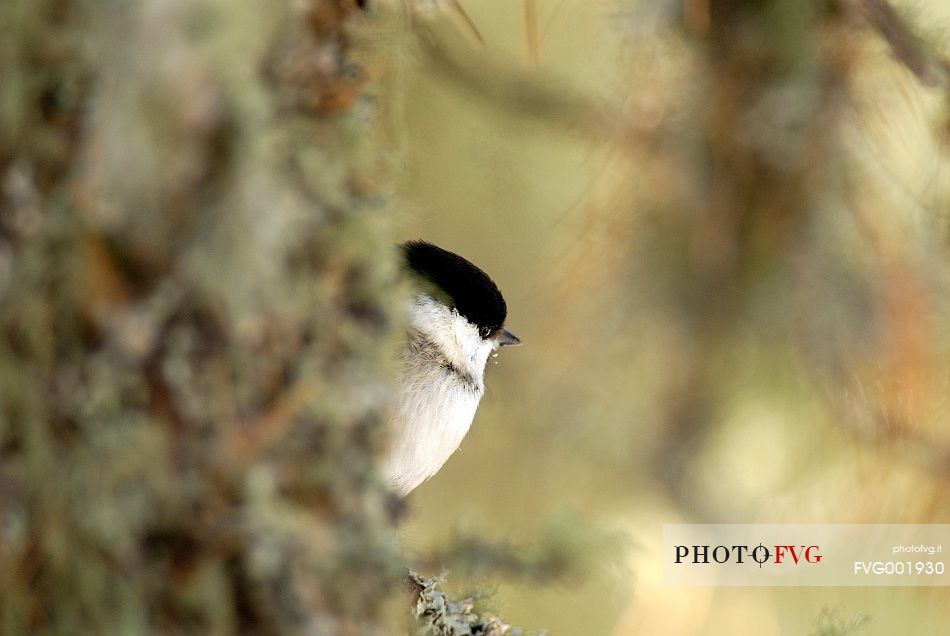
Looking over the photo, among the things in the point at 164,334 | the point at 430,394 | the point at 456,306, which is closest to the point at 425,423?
the point at 430,394

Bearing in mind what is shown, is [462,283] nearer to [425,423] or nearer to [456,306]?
[456,306]

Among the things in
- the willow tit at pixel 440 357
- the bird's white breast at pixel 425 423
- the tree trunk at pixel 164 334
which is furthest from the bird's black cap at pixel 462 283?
the tree trunk at pixel 164 334

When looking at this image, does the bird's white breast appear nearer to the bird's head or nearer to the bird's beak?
the bird's head

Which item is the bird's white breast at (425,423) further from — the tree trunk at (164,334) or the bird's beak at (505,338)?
the tree trunk at (164,334)

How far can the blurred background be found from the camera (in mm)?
1105

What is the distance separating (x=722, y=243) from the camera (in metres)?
1.24

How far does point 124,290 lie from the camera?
521mm

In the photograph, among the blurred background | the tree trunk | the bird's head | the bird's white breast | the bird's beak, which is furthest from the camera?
the bird's beak

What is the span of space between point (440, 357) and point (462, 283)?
0.58ft

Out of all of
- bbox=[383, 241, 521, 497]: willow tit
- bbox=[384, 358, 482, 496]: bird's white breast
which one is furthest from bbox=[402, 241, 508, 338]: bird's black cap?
bbox=[384, 358, 482, 496]: bird's white breast

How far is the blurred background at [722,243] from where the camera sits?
111 cm

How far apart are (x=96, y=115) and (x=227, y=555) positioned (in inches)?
10.3

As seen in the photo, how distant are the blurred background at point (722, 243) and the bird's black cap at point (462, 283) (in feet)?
0.24

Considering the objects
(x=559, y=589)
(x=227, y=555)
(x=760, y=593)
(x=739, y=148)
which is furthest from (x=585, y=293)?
(x=227, y=555)
